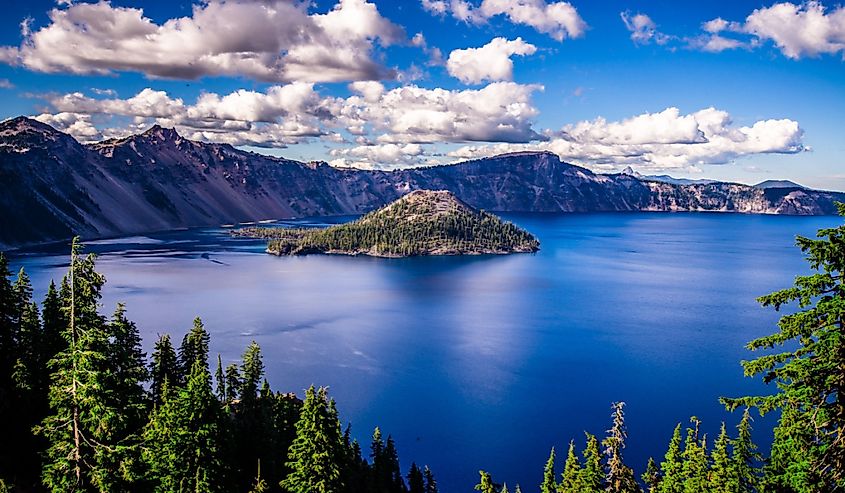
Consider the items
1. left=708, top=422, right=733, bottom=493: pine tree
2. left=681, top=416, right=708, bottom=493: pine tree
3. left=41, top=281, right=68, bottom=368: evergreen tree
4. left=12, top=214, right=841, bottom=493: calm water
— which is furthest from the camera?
left=12, top=214, right=841, bottom=493: calm water

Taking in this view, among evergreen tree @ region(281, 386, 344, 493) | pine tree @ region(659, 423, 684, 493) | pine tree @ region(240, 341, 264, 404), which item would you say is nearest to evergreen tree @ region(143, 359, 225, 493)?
evergreen tree @ region(281, 386, 344, 493)

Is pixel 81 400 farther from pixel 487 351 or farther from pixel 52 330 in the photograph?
pixel 487 351

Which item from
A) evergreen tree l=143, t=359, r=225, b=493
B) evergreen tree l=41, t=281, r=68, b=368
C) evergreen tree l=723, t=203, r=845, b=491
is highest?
evergreen tree l=723, t=203, r=845, b=491

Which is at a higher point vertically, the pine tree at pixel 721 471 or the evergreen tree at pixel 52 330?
the evergreen tree at pixel 52 330

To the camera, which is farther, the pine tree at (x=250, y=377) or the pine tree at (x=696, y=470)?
the pine tree at (x=250, y=377)

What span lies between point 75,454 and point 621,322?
133832 millimetres

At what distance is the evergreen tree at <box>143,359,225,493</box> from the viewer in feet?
95.9

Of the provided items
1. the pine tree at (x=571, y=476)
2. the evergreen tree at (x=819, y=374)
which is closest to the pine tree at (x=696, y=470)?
the pine tree at (x=571, y=476)

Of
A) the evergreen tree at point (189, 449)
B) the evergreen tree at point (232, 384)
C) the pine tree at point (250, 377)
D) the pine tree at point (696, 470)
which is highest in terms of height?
the evergreen tree at point (189, 449)

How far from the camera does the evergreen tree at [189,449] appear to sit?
2922 centimetres

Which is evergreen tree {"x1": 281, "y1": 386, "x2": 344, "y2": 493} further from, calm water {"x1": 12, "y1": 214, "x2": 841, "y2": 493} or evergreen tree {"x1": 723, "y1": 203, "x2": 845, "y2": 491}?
calm water {"x1": 12, "y1": 214, "x2": 841, "y2": 493}

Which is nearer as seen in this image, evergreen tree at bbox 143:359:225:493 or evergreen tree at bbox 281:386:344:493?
evergreen tree at bbox 143:359:225:493

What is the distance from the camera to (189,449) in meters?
29.5

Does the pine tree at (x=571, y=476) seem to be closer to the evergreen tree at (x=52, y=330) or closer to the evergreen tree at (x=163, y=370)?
the evergreen tree at (x=52, y=330)
